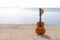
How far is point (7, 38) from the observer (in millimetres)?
5234

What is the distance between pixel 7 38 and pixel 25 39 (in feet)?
1.77

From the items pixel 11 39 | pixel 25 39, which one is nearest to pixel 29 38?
pixel 25 39

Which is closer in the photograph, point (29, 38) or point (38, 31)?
point (29, 38)

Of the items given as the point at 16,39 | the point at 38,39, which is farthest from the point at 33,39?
the point at 16,39

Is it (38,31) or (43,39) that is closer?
(43,39)

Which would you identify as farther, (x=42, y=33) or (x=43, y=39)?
(x=42, y=33)

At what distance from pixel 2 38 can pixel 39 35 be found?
3.83 ft

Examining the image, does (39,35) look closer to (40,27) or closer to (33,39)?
(40,27)

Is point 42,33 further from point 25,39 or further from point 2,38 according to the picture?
point 2,38

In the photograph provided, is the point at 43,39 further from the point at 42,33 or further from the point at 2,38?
the point at 2,38

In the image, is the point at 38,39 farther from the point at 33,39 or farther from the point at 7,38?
the point at 7,38

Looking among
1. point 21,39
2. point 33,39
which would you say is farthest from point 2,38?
point 33,39

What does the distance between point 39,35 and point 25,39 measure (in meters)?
0.74

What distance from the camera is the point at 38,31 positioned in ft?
18.9
